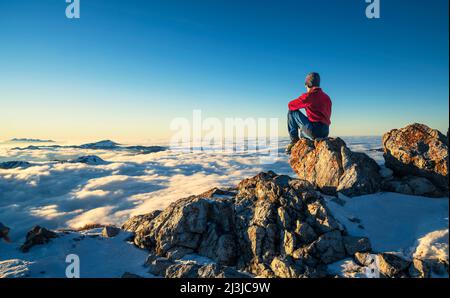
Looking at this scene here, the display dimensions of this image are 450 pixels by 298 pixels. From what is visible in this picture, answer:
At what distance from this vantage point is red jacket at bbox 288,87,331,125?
1207cm

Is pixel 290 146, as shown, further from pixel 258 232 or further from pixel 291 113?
pixel 258 232

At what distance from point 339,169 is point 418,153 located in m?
3.48

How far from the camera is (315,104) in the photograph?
12.2 metres

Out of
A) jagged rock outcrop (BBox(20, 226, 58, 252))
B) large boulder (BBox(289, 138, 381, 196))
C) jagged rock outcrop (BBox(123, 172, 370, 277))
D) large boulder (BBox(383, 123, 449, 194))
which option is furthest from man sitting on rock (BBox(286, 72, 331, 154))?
jagged rock outcrop (BBox(20, 226, 58, 252))

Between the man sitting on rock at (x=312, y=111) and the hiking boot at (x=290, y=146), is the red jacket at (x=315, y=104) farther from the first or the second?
the hiking boot at (x=290, y=146)

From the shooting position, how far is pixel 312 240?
8312 millimetres

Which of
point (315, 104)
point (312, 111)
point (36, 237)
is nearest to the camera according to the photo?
point (36, 237)

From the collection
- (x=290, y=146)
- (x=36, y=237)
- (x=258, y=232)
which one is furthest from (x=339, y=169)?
(x=36, y=237)

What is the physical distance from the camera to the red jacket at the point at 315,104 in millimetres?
12070

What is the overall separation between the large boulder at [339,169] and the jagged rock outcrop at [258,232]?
2.19 m

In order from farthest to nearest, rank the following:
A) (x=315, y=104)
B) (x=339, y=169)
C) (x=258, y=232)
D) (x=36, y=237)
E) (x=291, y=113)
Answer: (x=291, y=113)
(x=315, y=104)
(x=36, y=237)
(x=339, y=169)
(x=258, y=232)

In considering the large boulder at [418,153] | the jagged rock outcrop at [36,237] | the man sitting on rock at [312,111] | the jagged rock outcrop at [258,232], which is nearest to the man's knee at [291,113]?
the man sitting on rock at [312,111]

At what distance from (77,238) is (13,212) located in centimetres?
7295
